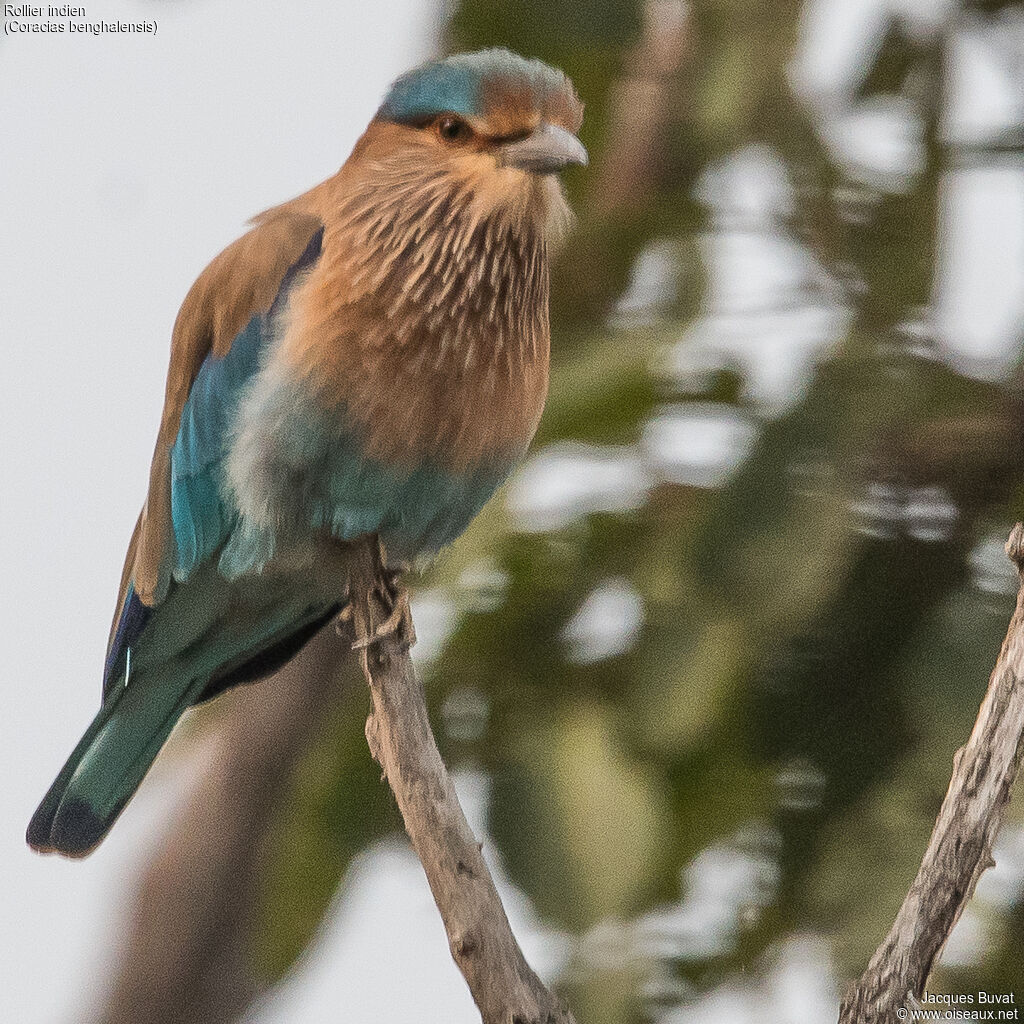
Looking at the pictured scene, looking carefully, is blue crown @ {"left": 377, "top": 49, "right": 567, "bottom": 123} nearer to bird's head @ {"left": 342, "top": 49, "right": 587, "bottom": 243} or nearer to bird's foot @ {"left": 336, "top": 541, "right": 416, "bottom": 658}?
bird's head @ {"left": 342, "top": 49, "right": 587, "bottom": 243}

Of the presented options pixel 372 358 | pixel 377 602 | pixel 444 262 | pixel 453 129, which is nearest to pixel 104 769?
pixel 377 602

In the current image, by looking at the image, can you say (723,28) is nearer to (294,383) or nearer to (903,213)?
(903,213)

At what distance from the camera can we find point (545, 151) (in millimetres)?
2590

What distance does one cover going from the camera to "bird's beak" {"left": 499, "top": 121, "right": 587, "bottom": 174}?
258 cm

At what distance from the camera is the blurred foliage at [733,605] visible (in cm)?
302

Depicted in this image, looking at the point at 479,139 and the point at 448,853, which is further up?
the point at 479,139

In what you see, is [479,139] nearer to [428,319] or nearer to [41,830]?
[428,319]

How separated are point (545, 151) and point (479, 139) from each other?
15 cm

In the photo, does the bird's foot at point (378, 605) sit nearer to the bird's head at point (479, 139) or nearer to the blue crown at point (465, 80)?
the bird's head at point (479, 139)

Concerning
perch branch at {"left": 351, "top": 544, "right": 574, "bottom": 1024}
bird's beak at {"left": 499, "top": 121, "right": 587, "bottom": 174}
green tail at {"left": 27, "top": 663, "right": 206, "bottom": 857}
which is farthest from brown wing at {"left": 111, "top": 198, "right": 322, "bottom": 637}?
perch branch at {"left": 351, "top": 544, "right": 574, "bottom": 1024}

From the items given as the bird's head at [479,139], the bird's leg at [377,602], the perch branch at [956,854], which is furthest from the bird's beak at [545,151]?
the perch branch at [956,854]

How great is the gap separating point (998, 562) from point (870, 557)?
0.81ft

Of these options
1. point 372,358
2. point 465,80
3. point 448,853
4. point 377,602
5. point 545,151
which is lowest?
point 448,853

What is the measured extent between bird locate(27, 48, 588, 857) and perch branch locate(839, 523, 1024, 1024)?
0.95 metres
